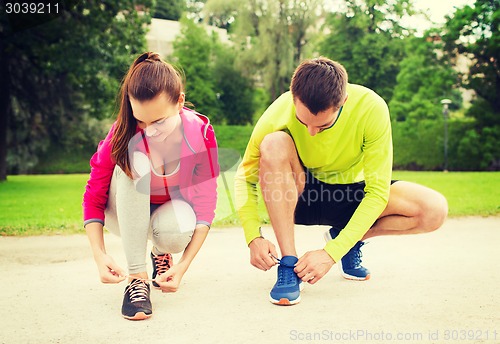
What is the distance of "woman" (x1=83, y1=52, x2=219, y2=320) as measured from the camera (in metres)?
2.36

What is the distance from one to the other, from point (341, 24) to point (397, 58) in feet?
10.3

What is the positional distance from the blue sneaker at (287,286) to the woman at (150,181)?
40 centimetres

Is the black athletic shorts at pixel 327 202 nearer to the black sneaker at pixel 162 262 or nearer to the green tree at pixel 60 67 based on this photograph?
the black sneaker at pixel 162 262

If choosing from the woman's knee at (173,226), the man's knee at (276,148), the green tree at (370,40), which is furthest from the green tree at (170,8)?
the woman's knee at (173,226)

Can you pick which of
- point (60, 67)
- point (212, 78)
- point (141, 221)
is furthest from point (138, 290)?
point (212, 78)

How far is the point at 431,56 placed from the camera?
22.1 metres

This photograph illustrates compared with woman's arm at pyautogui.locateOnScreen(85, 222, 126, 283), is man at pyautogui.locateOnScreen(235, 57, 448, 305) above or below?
above

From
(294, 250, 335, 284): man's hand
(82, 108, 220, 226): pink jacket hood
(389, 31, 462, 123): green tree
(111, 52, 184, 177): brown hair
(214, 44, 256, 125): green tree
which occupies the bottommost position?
(214, 44, 256, 125): green tree

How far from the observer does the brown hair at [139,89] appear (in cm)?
230

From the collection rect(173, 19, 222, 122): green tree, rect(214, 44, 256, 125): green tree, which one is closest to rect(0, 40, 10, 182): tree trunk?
rect(173, 19, 222, 122): green tree

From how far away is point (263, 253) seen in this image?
2584mm

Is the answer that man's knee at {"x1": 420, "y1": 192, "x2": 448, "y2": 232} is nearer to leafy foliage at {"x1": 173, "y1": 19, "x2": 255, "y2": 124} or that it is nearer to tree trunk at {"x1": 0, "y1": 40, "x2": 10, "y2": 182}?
tree trunk at {"x1": 0, "y1": 40, "x2": 10, "y2": 182}

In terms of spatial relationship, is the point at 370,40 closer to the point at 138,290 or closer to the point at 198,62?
the point at 198,62

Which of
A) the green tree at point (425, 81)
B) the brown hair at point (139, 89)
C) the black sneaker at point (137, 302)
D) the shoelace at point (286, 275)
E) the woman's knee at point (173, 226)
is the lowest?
the green tree at point (425, 81)
